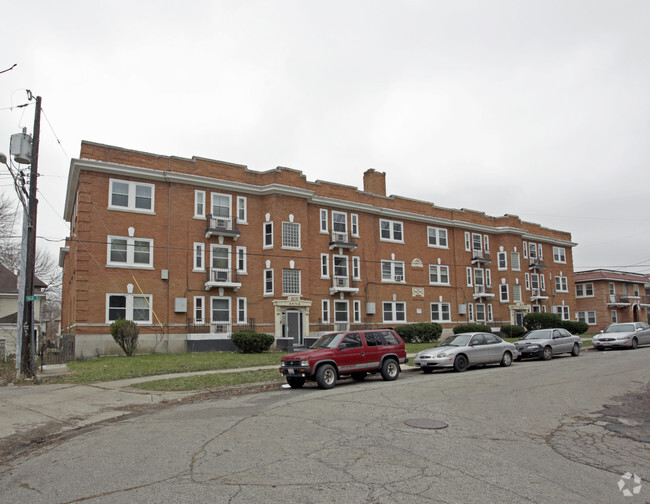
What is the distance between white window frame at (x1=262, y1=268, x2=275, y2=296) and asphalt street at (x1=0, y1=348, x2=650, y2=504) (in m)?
19.4

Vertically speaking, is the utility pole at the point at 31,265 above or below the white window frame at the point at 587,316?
above

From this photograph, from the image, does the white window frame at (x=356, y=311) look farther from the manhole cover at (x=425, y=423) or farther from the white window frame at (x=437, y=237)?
the manhole cover at (x=425, y=423)

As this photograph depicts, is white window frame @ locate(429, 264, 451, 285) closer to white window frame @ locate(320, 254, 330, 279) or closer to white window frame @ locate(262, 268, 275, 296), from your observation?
white window frame @ locate(320, 254, 330, 279)

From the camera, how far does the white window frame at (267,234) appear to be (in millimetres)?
32000

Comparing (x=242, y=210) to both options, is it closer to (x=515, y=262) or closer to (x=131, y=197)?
(x=131, y=197)

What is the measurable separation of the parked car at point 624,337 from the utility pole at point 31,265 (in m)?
27.5

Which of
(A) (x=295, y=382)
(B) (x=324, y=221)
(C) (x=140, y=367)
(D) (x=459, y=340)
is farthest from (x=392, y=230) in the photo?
(A) (x=295, y=382)

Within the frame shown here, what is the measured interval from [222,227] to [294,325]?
308 inches

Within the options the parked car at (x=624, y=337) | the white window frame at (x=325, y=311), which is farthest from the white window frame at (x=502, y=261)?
the white window frame at (x=325, y=311)

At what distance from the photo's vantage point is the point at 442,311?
134 ft

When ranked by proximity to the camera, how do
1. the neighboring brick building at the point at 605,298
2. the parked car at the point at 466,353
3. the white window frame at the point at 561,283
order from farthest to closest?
the neighboring brick building at the point at 605,298 < the white window frame at the point at 561,283 < the parked car at the point at 466,353

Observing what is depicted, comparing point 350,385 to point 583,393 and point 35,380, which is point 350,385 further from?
point 35,380

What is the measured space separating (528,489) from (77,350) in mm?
25025

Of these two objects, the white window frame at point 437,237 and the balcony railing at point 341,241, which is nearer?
the balcony railing at point 341,241
